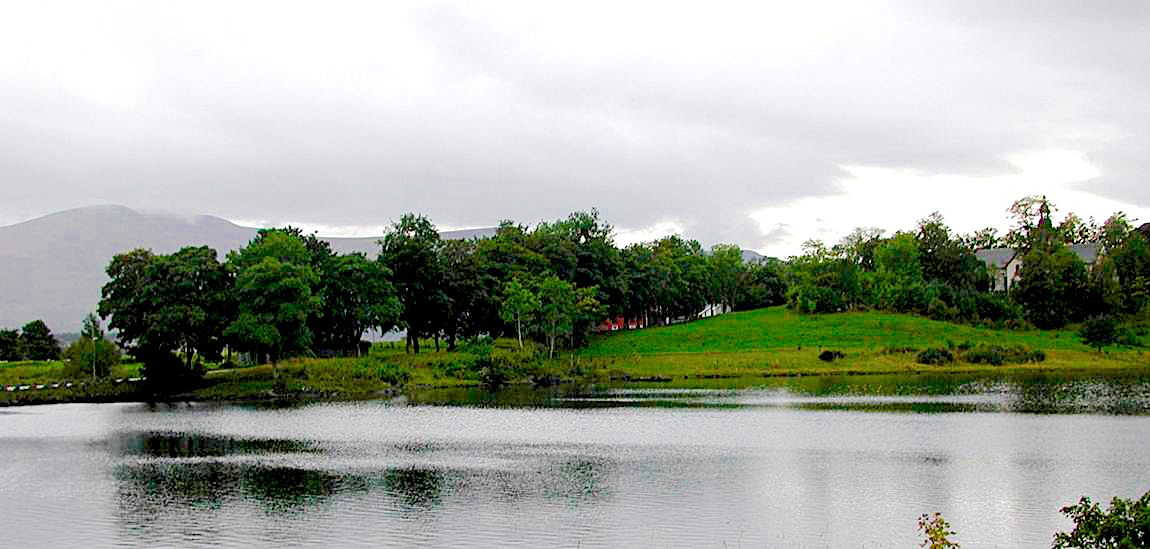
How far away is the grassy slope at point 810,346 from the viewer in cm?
9212

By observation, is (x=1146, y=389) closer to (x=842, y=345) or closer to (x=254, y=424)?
(x=842, y=345)

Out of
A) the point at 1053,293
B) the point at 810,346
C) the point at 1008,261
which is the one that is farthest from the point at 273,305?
the point at 1008,261

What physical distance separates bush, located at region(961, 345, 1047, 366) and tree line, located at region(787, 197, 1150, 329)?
15.5 meters

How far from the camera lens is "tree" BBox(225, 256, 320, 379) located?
81.6 metres

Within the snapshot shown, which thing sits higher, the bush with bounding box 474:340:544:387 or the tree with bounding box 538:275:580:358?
the tree with bounding box 538:275:580:358

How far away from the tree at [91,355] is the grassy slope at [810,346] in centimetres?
4247

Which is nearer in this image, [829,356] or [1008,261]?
[829,356]

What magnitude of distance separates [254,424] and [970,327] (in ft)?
248

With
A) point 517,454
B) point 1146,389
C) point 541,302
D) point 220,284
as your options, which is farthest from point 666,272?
point 517,454

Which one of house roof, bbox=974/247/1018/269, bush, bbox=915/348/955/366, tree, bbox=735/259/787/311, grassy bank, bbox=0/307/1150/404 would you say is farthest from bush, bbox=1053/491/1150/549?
tree, bbox=735/259/787/311

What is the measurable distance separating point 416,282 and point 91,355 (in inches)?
1135

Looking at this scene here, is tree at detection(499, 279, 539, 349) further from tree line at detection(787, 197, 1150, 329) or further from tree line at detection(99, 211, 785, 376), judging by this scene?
tree line at detection(787, 197, 1150, 329)

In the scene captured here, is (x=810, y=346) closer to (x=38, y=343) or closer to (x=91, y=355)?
(x=91, y=355)

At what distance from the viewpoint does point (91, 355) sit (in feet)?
280
